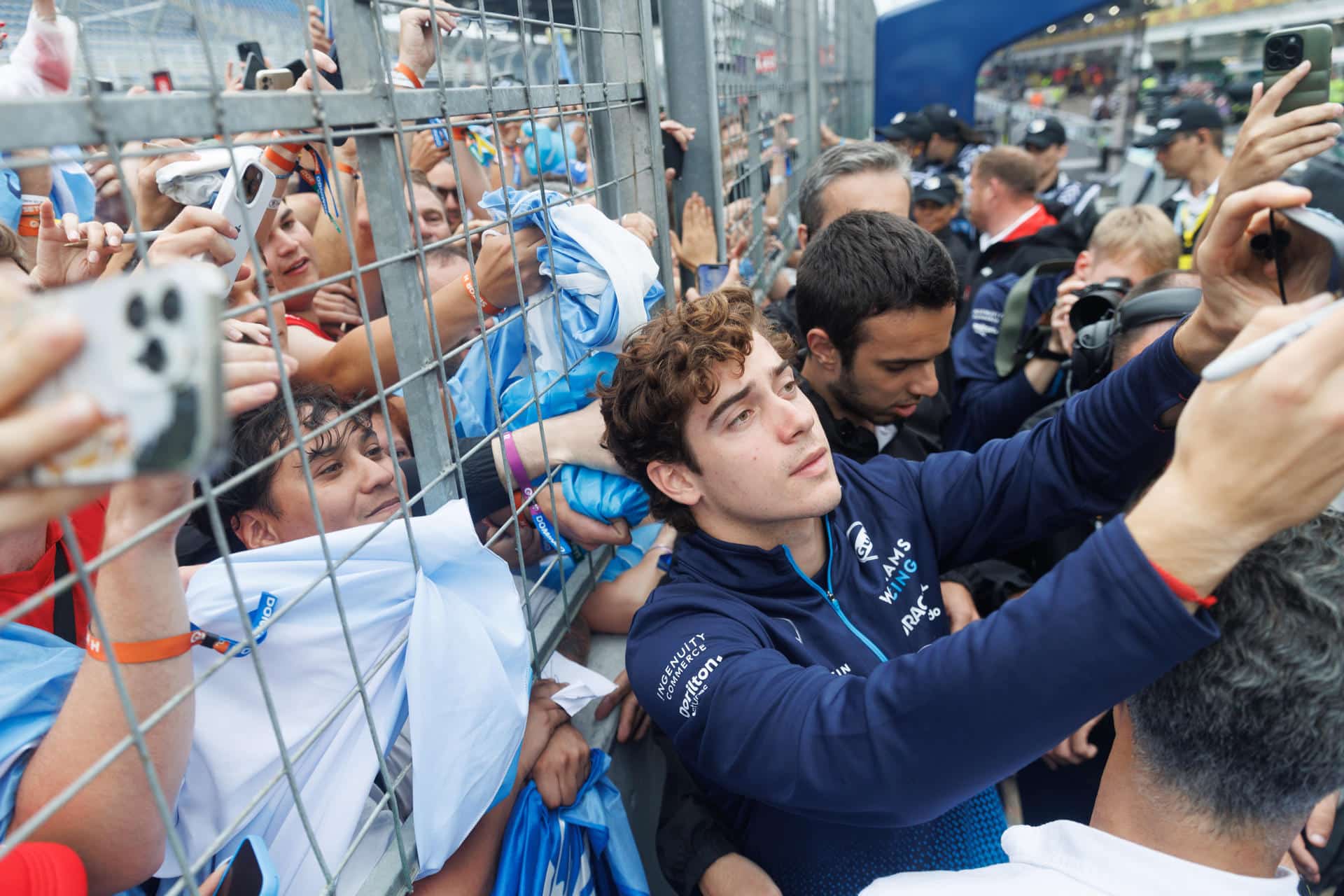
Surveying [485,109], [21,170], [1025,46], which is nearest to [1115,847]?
[485,109]

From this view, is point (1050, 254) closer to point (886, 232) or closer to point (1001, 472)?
point (886, 232)

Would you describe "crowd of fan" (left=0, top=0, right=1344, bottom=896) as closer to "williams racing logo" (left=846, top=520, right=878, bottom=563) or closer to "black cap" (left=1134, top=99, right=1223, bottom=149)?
"williams racing logo" (left=846, top=520, right=878, bottom=563)

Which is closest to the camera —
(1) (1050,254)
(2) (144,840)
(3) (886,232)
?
(2) (144,840)

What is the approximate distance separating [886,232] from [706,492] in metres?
0.99

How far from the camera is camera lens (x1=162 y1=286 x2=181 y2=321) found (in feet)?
1.24

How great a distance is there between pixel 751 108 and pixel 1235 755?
9.59 feet

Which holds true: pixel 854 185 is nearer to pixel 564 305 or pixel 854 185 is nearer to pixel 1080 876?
pixel 564 305

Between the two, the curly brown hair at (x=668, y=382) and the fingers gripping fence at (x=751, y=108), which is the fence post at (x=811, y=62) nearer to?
the fingers gripping fence at (x=751, y=108)

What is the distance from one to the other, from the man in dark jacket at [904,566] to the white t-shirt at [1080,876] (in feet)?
0.27

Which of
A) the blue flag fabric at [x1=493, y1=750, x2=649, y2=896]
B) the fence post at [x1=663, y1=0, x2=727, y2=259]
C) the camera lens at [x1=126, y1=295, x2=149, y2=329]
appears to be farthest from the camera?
the fence post at [x1=663, y1=0, x2=727, y2=259]

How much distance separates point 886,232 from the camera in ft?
6.78

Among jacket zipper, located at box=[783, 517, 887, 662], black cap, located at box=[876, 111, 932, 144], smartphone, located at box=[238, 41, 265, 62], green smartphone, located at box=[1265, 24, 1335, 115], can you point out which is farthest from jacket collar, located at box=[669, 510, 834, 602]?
black cap, located at box=[876, 111, 932, 144]

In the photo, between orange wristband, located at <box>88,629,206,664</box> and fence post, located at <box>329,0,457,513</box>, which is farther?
fence post, located at <box>329,0,457,513</box>

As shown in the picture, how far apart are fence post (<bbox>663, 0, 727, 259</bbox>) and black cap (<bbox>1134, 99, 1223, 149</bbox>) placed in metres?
4.22
